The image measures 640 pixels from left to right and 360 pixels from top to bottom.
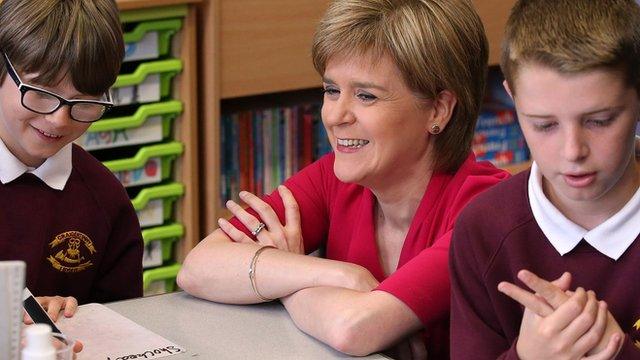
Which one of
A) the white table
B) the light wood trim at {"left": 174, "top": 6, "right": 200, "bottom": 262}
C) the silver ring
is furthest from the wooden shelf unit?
the white table

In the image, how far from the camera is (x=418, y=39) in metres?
1.85

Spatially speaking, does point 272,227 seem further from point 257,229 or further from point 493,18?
point 493,18

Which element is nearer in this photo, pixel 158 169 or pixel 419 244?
pixel 419 244

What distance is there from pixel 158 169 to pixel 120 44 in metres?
1.39

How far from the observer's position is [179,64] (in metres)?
3.18

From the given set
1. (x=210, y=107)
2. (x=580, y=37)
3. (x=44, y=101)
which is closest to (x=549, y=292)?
(x=580, y=37)

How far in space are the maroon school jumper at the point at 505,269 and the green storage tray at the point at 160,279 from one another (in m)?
1.82

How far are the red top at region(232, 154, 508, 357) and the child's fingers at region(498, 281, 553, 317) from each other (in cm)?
34

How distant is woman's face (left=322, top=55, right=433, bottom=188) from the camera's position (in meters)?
1.87

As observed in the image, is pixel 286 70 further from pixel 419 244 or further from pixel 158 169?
pixel 419 244

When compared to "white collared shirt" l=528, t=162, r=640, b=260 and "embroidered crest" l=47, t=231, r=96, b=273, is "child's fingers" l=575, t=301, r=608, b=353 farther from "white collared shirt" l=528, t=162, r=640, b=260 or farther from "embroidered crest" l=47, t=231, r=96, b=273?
"embroidered crest" l=47, t=231, r=96, b=273

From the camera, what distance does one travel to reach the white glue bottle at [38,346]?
1185mm

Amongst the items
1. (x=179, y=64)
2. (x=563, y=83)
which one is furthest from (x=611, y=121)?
(x=179, y=64)

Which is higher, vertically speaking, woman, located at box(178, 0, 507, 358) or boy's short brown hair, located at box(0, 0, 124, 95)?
boy's short brown hair, located at box(0, 0, 124, 95)
